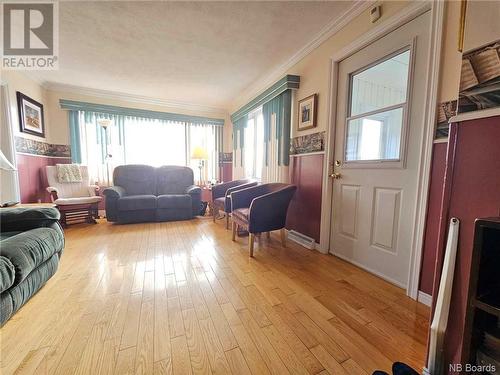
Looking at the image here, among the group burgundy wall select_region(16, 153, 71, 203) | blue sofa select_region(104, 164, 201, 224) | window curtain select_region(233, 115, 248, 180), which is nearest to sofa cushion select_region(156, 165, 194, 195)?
blue sofa select_region(104, 164, 201, 224)

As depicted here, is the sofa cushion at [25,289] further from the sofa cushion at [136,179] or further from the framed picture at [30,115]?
the framed picture at [30,115]

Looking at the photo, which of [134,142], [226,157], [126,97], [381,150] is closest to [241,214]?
[381,150]

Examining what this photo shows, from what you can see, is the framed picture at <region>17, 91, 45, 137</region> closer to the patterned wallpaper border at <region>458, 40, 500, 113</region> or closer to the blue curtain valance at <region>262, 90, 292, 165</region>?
the blue curtain valance at <region>262, 90, 292, 165</region>

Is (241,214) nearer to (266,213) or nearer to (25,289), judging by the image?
(266,213)

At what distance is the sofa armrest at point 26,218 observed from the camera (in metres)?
1.62

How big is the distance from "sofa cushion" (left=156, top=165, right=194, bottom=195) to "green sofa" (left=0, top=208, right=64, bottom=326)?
232 cm

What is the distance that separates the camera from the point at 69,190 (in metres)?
3.54

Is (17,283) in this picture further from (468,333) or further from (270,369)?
(468,333)

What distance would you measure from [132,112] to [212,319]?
427cm

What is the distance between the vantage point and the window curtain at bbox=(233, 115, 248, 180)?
4.27 metres

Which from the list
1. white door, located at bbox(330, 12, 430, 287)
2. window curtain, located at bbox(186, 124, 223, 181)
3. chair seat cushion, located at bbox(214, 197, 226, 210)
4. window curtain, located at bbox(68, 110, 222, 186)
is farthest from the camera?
window curtain, located at bbox(186, 124, 223, 181)

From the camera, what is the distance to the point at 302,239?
2619mm

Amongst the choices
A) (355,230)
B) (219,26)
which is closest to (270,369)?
(355,230)

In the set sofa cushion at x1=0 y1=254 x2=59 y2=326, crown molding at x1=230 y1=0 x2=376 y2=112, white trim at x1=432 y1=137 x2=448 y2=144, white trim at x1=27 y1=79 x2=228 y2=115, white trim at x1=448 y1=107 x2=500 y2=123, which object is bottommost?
sofa cushion at x1=0 y1=254 x2=59 y2=326
